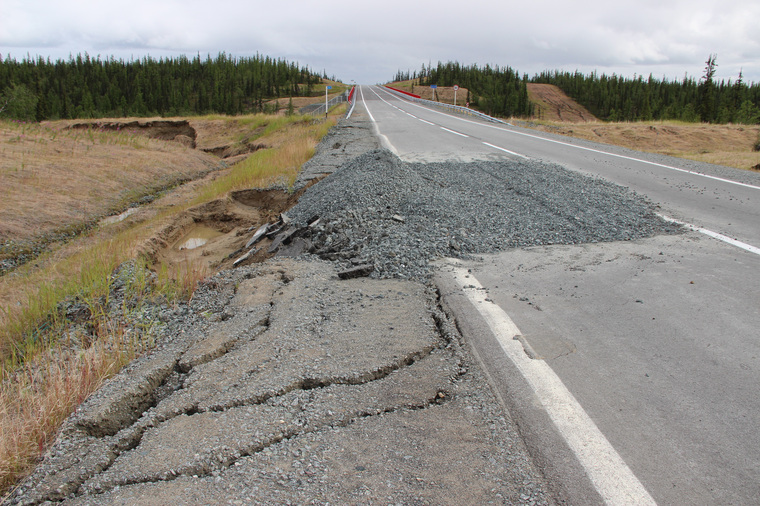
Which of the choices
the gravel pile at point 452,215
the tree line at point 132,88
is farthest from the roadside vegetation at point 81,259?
the tree line at point 132,88

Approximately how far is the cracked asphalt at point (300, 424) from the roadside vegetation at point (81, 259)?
0.75ft

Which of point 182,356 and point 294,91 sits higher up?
point 294,91

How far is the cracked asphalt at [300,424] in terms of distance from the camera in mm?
1919

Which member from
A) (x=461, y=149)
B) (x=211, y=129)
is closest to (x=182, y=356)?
(x=461, y=149)

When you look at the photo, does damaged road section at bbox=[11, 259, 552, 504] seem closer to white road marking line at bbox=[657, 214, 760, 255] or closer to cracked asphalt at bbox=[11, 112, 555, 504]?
cracked asphalt at bbox=[11, 112, 555, 504]

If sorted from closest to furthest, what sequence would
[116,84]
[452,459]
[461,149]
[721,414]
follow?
[452,459]
[721,414]
[461,149]
[116,84]

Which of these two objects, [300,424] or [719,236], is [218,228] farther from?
[719,236]

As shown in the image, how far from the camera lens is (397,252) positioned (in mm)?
4891

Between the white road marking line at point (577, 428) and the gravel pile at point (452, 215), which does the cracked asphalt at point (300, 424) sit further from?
the gravel pile at point (452, 215)

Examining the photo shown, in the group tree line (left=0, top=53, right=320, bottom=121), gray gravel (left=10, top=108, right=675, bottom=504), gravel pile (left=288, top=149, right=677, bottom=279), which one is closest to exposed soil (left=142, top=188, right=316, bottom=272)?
gravel pile (left=288, top=149, right=677, bottom=279)

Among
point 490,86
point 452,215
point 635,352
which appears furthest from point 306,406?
point 490,86

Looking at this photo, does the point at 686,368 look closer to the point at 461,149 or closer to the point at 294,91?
the point at 461,149

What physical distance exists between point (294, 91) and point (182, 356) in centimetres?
11228

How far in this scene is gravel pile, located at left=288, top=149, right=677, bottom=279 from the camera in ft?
16.8
